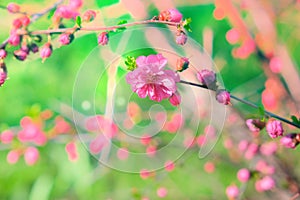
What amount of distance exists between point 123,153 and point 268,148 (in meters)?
0.47

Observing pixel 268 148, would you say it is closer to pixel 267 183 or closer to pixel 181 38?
pixel 267 183

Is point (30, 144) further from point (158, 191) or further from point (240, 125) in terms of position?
point (240, 125)

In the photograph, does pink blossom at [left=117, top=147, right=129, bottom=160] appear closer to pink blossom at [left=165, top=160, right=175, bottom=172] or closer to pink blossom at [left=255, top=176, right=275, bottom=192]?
pink blossom at [left=165, top=160, right=175, bottom=172]

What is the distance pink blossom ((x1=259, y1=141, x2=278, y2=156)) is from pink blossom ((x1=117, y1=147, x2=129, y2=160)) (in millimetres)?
429

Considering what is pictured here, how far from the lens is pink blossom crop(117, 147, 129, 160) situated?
1673mm

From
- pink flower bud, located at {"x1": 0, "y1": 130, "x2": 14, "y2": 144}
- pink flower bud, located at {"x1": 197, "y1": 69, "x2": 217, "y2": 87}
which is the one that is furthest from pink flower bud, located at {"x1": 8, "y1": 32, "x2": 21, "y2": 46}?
pink flower bud, located at {"x1": 0, "y1": 130, "x2": 14, "y2": 144}

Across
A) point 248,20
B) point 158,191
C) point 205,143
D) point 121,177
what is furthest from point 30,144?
point 248,20

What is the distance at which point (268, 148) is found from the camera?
4.81 ft

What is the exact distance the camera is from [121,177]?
1769 mm

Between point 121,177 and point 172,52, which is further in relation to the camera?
point 121,177

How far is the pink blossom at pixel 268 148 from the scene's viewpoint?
147 centimetres

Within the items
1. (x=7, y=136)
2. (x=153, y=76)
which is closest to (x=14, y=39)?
(x=153, y=76)

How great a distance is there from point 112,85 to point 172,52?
0.19m

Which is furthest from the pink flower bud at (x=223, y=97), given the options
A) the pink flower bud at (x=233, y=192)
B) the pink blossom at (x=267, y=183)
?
the pink flower bud at (x=233, y=192)
